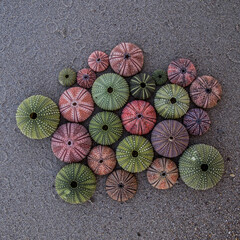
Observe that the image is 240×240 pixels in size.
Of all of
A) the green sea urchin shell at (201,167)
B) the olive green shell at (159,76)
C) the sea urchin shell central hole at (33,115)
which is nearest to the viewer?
the green sea urchin shell at (201,167)

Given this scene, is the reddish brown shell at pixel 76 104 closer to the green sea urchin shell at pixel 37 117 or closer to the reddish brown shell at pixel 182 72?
the green sea urchin shell at pixel 37 117

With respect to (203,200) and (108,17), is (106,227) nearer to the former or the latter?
(203,200)

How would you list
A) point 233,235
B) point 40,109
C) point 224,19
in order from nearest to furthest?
point 40,109
point 233,235
point 224,19

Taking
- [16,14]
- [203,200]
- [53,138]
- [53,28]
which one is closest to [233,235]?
[203,200]

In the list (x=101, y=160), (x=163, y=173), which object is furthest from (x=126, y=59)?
(x=163, y=173)

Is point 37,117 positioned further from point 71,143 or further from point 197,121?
point 197,121

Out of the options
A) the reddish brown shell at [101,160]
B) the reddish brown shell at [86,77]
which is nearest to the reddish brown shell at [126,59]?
the reddish brown shell at [86,77]

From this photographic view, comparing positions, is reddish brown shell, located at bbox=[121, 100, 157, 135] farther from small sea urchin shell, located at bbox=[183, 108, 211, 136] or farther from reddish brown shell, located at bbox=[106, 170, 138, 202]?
reddish brown shell, located at bbox=[106, 170, 138, 202]

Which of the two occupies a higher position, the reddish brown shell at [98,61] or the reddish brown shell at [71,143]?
the reddish brown shell at [98,61]
